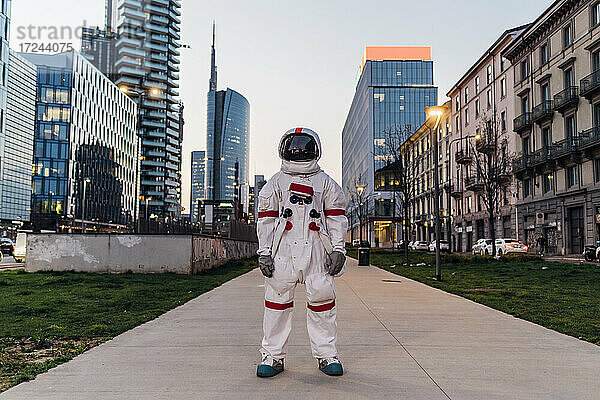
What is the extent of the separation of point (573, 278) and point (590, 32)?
23.2 meters

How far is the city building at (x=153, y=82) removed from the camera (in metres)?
124

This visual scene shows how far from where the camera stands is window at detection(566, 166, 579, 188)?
36.1 metres

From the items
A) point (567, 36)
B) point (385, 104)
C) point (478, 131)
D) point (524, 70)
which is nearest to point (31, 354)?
point (567, 36)

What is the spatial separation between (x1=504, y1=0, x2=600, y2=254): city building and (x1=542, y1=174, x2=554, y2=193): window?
2.9 inches

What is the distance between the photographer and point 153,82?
12688 centimetres

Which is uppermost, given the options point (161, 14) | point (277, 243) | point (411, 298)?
point (161, 14)

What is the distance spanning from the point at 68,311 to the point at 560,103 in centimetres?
3623

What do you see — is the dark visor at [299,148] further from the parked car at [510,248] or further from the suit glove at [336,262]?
the parked car at [510,248]

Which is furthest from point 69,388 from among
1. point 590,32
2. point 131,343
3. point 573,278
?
point 590,32

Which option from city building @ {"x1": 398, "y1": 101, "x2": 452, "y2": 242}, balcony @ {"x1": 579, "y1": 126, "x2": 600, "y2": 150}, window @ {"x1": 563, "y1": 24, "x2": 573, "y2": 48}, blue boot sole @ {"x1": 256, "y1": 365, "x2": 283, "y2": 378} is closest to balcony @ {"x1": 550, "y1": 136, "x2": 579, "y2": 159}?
balcony @ {"x1": 579, "y1": 126, "x2": 600, "y2": 150}

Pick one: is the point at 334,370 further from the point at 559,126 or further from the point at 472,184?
the point at 472,184

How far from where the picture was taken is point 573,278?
56.3ft

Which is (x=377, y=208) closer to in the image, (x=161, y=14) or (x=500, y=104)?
(x=500, y=104)

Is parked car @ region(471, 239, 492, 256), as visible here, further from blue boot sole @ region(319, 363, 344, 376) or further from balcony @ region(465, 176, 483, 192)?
blue boot sole @ region(319, 363, 344, 376)
